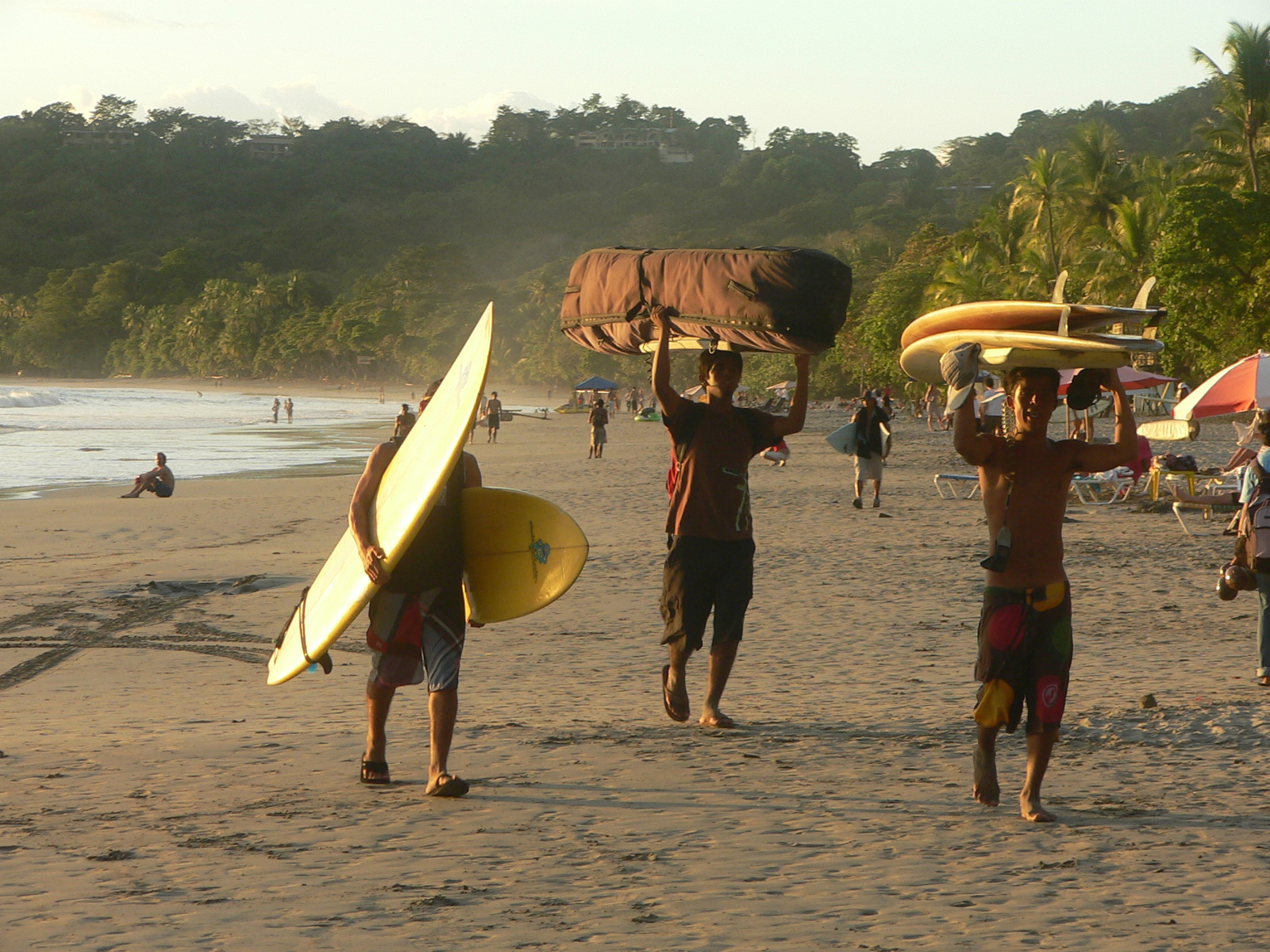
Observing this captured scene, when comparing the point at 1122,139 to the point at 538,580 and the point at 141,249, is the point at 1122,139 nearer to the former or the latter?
the point at 141,249

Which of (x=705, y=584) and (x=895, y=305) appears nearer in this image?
(x=705, y=584)

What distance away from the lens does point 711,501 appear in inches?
198

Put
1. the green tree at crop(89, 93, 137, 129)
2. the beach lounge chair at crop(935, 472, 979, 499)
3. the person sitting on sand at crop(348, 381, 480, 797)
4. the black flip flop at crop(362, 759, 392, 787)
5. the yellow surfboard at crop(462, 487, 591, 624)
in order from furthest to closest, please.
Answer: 1. the green tree at crop(89, 93, 137, 129)
2. the beach lounge chair at crop(935, 472, 979, 499)
3. the yellow surfboard at crop(462, 487, 591, 624)
4. the black flip flop at crop(362, 759, 392, 787)
5. the person sitting on sand at crop(348, 381, 480, 797)

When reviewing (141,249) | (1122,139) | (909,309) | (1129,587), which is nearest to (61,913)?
(1129,587)

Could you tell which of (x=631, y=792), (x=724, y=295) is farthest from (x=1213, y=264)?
(x=631, y=792)

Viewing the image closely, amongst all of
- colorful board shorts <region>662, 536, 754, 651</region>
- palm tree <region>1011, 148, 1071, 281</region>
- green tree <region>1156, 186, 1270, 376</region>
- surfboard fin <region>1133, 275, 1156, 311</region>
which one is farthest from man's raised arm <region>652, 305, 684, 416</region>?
palm tree <region>1011, 148, 1071, 281</region>

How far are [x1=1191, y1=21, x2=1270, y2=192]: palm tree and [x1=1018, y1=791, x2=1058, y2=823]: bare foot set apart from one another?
37.3 metres

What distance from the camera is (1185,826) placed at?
395 centimetres

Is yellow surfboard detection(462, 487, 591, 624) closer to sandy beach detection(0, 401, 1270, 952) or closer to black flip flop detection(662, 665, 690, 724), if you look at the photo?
sandy beach detection(0, 401, 1270, 952)

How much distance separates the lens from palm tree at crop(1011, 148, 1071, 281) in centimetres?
4362

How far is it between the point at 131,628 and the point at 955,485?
1350 cm

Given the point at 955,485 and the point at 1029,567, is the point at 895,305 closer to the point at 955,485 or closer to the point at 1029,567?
the point at 955,485

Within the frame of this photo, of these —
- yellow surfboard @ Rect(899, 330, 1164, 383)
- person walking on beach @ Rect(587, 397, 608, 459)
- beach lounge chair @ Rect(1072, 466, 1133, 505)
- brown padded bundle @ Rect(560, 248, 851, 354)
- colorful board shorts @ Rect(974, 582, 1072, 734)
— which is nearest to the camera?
yellow surfboard @ Rect(899, 330, 1164, 383)

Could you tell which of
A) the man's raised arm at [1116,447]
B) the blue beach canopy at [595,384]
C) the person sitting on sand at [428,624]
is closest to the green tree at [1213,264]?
the man's raised arm at [1116,447]
